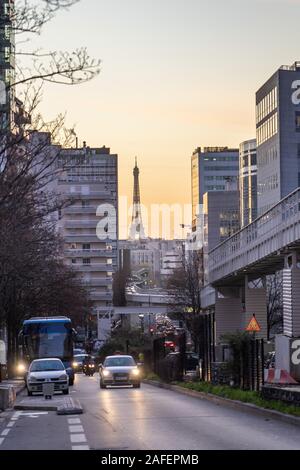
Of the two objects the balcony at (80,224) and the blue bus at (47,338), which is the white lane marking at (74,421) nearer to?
the blue bus at (47,338)

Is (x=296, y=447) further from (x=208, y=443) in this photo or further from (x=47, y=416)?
(x=47, y=416)

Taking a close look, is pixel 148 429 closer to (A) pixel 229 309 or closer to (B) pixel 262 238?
(B) pixel 262 238

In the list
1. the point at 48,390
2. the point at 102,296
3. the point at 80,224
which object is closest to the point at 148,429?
the point at 48,390

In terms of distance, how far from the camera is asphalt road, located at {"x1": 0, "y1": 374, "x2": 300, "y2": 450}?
1803 centimetres

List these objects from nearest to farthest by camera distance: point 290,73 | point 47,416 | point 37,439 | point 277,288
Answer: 1. point 37,439
2. point 47,416
3. point 277,288
4. point 290,73

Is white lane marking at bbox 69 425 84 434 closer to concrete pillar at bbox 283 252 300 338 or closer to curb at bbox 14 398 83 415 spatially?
curb at bbox 14 398 83 415

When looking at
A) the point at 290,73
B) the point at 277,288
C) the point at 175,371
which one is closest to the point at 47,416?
the point at 175,371

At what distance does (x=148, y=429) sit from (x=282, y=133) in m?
122

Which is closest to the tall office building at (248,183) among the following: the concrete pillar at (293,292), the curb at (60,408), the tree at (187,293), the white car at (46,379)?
the tree at (187,293)

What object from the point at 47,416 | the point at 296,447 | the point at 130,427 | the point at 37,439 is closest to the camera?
the point at 296,447

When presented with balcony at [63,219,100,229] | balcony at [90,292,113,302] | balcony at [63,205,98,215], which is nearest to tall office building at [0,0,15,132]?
balcony at [90,292,113,302]

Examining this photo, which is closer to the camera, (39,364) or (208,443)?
(208,443)

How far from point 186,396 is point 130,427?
16791mm

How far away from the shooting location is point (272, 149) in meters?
144
